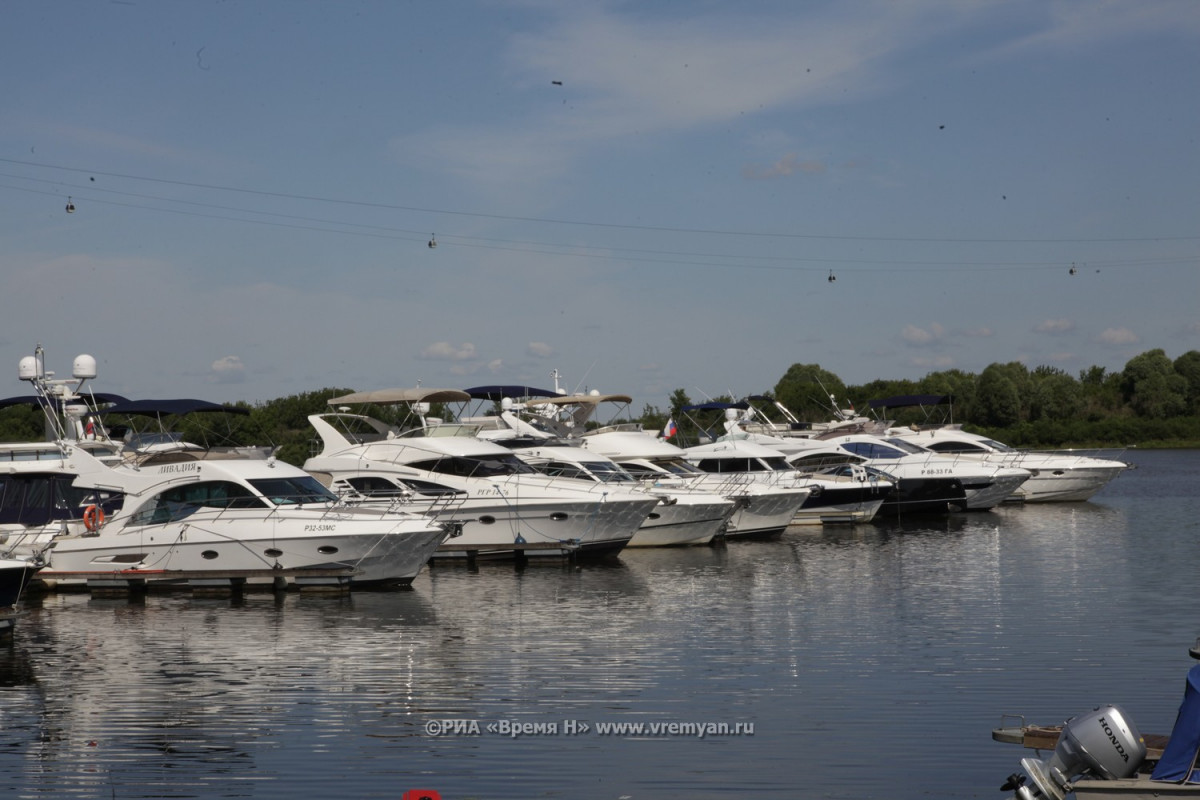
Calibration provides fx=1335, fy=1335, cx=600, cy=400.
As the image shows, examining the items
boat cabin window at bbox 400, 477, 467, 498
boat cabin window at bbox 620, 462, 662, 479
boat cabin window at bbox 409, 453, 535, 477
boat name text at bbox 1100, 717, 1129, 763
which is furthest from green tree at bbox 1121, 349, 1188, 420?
boat name text at bbox 1100, 717, 1129, 763

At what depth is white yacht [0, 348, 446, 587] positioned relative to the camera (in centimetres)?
2727

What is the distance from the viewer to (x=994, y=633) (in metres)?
22.0

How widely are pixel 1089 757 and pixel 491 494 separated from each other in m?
23.1

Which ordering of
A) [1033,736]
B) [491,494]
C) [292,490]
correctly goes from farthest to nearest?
[491,494] → [292,490] → [1033,736]

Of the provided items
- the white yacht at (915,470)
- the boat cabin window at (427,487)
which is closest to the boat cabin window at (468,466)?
the boat cabin window at (427,487)

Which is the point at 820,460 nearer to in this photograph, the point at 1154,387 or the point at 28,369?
the point at 28,369

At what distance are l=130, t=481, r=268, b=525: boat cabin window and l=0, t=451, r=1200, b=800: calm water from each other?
1836mm

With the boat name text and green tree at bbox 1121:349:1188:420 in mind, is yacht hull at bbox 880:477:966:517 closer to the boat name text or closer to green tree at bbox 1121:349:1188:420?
the boat name text

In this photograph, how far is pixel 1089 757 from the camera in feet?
37.1

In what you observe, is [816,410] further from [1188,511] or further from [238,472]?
[238,472]

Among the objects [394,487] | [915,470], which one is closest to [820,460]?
[915,470]

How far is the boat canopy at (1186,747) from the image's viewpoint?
10.7 metres

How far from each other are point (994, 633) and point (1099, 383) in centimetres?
10857

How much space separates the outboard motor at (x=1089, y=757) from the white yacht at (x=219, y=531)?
57.7 ft
